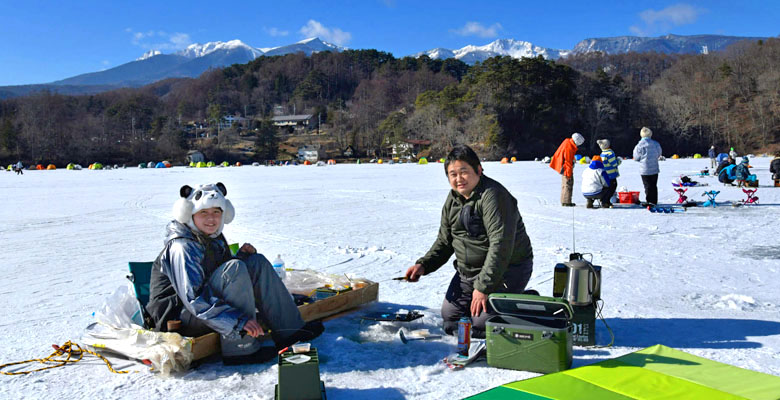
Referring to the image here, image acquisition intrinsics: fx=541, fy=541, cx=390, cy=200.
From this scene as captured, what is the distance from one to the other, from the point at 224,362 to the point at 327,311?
110 cm

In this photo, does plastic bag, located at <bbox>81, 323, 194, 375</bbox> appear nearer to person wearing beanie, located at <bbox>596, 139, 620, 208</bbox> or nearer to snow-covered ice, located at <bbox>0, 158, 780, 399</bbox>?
snow-covered ice, located at <bbox>0, 158, 780, 399</bbox>

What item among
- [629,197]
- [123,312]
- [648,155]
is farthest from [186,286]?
[629,197]

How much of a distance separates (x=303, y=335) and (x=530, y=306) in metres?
1.64

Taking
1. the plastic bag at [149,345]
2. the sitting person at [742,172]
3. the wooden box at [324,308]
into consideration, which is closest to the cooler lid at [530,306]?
the wooden box at [324,308]

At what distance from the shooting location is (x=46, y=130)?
2958 inches

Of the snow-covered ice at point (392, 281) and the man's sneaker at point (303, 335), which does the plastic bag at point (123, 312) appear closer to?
the snow-covered ice at point (392, 281)

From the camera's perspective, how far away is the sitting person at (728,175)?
53.2 ft

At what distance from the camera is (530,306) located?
3568mm

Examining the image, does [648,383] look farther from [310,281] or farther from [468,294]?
[310,281]

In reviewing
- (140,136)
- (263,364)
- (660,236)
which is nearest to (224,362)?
(263,364)

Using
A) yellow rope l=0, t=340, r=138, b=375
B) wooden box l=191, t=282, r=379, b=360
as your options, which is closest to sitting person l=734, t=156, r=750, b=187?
wooden box l=191, t=282, r=379, b=360

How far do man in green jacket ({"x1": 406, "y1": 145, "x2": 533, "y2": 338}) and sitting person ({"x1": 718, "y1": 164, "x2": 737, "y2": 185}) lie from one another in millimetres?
15214

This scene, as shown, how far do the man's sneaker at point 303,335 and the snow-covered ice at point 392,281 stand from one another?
0.27 ft

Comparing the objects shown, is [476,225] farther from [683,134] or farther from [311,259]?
[683,134]
